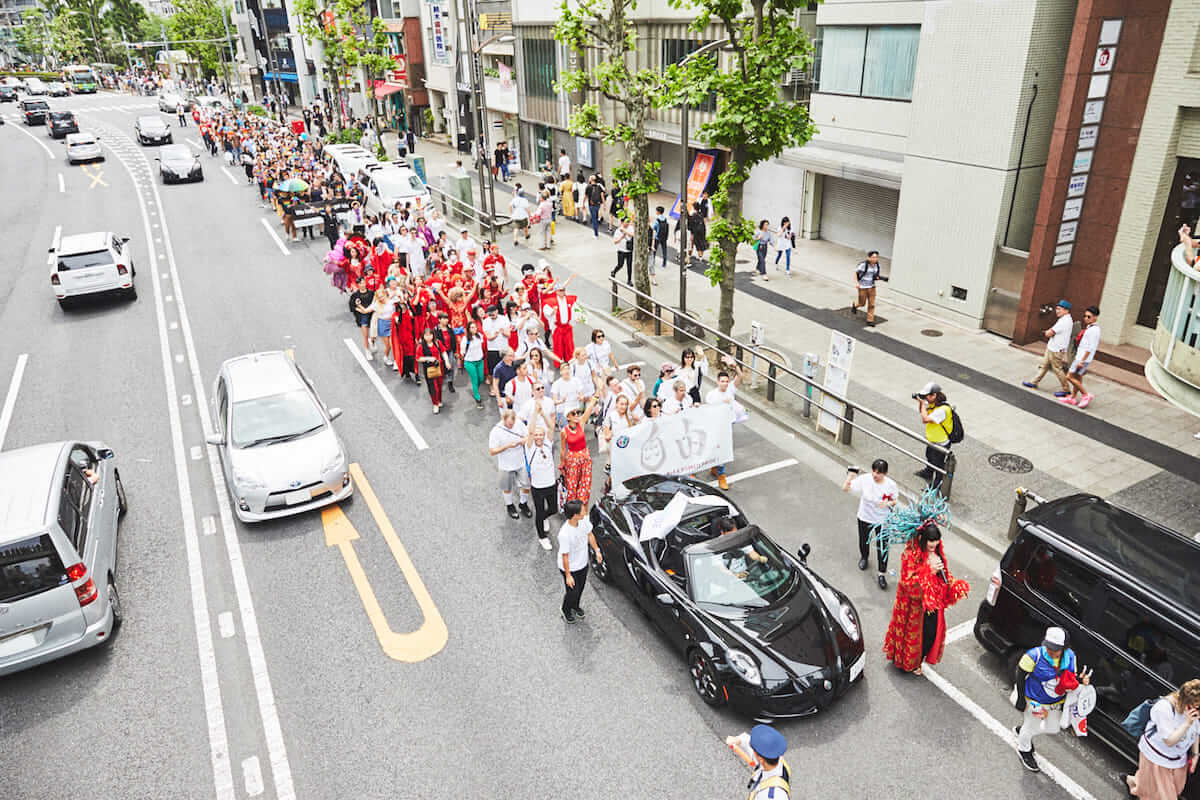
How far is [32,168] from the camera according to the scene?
132 feet

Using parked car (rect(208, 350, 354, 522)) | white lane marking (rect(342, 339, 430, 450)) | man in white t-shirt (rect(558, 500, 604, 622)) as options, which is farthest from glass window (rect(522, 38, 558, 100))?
man in white t-shirt (rect(558, 500, 604, 622))

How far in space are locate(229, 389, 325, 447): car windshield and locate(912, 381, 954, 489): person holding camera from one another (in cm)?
820

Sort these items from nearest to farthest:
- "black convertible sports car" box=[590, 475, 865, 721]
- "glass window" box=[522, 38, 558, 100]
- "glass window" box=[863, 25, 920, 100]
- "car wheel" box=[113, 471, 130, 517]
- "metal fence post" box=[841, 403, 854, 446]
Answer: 1. "black convertible sports car" box=[590, 475, 865, 721]
2. "car wheel" box=[113, 471, 130, 517]
3. "metal fence post" box=[841, 403, 854, 446]
4. "glass window" box=[863, 25, 920, 100]
5. "glass window" box=[522, 38, 558, 100]

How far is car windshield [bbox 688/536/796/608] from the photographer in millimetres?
7605

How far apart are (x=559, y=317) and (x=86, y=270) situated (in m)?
12.8

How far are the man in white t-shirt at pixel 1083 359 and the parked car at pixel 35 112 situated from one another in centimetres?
6972

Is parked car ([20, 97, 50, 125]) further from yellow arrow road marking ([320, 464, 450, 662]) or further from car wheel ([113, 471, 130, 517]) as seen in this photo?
yellow arrow road marking ([320, 464, 450, 662])

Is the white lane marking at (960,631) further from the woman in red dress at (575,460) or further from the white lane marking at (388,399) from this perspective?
the white lane marking at (388,399)

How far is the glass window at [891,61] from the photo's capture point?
58.6ft

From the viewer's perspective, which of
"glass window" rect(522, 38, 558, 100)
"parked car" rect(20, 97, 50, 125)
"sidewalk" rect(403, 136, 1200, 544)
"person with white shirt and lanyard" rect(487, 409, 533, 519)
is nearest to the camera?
"person with white shirt and lanyard" rect(487, 409, 533, 519)

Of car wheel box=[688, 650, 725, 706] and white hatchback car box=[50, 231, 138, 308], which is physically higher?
white hatchback car box=[50, 231, 138, 308]

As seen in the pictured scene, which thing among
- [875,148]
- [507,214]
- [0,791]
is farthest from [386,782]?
[507,214]

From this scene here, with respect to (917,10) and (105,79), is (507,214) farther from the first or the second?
(105,79)

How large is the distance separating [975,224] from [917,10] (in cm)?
524
